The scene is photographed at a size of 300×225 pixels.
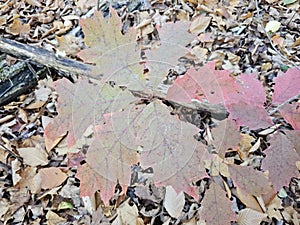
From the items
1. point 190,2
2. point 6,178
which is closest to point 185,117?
point 6,178

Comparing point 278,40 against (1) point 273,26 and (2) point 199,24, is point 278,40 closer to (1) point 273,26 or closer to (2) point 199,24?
(1) point 273,26

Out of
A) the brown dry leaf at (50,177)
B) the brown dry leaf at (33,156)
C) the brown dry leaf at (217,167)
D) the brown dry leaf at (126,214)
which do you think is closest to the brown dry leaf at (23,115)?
the brown dry leaf at (33,156)

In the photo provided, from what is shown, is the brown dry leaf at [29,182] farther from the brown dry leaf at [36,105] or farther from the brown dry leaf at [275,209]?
the brown dry leaf at [275,209]

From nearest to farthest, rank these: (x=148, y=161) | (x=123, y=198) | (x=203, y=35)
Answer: (x=148, y=161)
(x=123, y=198)
(x=203, y=35)

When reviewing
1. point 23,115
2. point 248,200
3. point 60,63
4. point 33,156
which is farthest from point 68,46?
point 248,200

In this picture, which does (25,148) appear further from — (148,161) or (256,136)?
(256,136)

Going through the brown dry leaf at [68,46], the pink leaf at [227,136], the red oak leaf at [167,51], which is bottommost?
the brown dry leaf at [68,46]
